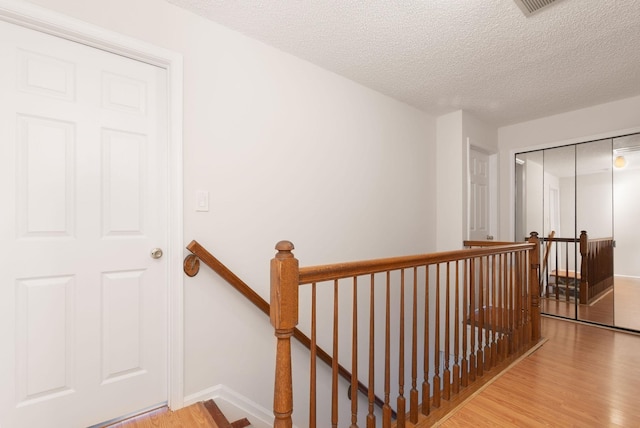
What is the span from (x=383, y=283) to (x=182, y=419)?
77.4 inches

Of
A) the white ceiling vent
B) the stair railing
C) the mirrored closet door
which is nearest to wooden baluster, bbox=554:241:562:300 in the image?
the mirrored closet door

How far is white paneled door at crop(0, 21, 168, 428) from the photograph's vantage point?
55.7 inches

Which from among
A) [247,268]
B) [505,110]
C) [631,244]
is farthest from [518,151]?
[247,268]

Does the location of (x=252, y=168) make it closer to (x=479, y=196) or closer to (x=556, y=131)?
(x=479, y=196)

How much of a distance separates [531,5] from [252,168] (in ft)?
6.30

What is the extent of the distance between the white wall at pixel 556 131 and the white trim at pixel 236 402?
A: 351 centimetres

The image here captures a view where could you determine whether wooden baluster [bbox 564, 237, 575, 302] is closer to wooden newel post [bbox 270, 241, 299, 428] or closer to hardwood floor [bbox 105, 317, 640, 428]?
hardwood floor [bbox 105, 317, 640, 428]

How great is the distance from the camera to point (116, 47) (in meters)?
1.61

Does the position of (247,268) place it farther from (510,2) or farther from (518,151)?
(518,151)

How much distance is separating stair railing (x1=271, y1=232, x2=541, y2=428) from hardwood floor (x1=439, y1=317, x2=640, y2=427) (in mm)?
102

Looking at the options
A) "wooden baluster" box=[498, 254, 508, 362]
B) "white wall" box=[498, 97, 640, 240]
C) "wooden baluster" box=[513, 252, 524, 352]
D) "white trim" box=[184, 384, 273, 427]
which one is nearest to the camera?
"white trim" box=[184, 384, 273, 427]

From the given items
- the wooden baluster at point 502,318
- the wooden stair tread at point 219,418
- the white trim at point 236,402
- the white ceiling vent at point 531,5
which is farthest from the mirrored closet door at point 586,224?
the wooden stair tread at point 219,418

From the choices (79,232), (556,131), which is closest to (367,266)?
(79,232)

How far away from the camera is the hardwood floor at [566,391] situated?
1728 mm
